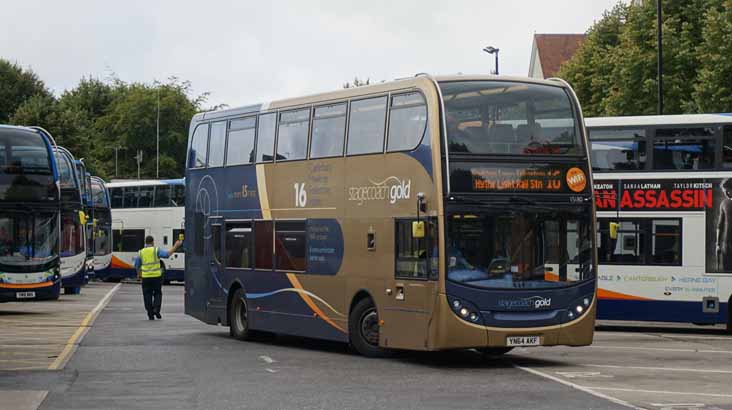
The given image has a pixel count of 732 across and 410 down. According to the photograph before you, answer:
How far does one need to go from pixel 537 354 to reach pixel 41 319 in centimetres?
1472

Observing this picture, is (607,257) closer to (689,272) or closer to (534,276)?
(689,272)

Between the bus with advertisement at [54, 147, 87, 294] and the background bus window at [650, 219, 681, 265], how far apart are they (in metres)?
22.4

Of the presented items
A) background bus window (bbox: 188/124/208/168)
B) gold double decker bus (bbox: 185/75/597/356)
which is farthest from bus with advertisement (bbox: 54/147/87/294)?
gold double decker bus (bbox: 185/75/597/356)

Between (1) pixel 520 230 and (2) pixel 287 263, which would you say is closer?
(1) pixel 520 230

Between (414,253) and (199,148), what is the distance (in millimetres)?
8336

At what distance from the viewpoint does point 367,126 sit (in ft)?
66.8

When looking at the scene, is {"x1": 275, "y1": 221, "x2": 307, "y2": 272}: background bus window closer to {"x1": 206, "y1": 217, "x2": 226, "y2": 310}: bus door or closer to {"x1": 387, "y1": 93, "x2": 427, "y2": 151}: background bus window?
{"x1": 206, "y1": 217, "x2": 226, "y2": 310}: bus door

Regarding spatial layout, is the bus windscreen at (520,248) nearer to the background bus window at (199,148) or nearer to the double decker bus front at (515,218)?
the double decker bus front at (515,218)

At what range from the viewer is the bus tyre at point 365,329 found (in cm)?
1998

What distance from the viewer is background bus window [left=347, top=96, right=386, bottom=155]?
20.0 metres

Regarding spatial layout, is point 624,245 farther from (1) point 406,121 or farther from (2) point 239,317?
(1) point 406,121

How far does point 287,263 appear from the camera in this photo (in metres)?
22.6

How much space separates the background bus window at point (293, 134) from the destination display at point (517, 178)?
4.30m

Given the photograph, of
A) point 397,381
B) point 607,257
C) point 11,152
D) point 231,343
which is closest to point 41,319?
point 11,152
